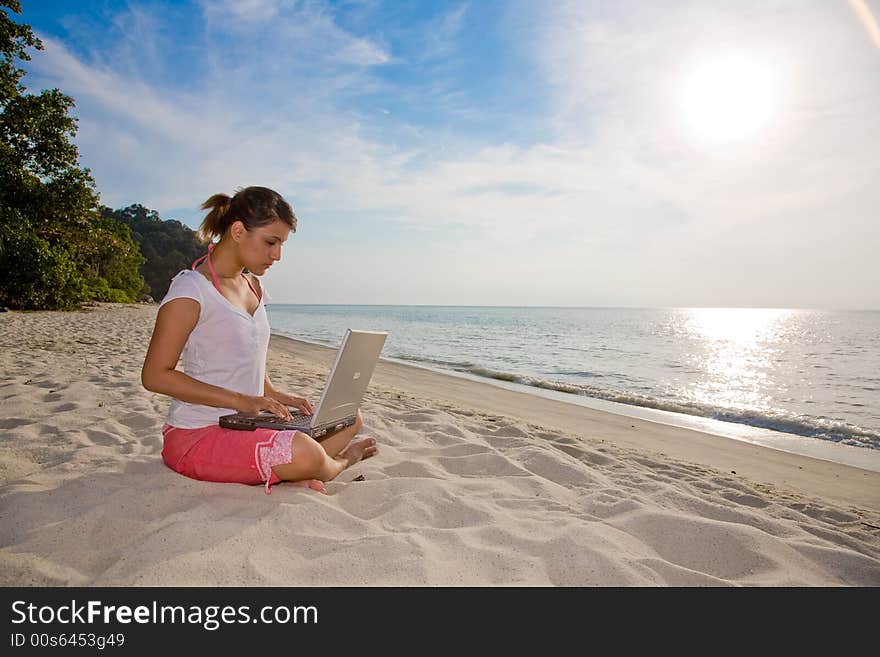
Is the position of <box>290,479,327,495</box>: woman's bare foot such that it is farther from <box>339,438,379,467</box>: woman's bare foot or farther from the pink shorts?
<box>339,438,379,467</box>: woman's bare foot

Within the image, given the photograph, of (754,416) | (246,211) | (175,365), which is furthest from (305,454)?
(754,416)

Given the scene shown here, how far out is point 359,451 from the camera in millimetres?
3869

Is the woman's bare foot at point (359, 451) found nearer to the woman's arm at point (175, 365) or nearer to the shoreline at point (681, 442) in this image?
the woman's arm at point (175, 365)

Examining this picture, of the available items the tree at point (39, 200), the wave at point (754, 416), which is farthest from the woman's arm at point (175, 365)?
the tree at point (39, 200)

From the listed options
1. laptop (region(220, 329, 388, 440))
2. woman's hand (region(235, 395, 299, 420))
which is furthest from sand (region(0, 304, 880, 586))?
woman's hand (region(235, 395, 299, 420))

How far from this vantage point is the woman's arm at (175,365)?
2.69 m

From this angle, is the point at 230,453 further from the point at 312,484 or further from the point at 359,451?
the point at 359,451
